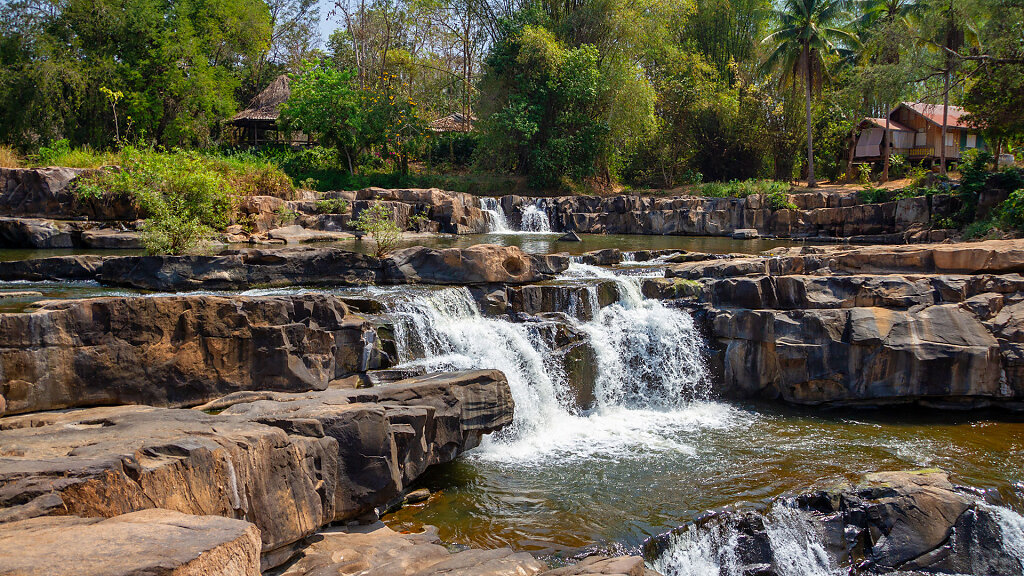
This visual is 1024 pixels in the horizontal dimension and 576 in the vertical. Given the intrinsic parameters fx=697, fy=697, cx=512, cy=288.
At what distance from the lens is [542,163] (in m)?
26.7

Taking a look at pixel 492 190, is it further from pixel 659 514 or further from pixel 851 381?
pixel 659 514

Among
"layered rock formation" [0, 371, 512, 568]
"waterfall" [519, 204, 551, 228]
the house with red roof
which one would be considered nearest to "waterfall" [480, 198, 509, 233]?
"waterfall" [519, 204, 551, 228]

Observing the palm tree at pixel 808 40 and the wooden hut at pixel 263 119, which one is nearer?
the palm tree at pixel 808 40

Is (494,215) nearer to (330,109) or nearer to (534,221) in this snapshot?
(534,221)

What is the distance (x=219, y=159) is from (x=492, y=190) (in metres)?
10.2

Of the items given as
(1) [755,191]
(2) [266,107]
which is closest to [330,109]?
(2) [266,107]

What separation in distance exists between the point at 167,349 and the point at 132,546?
15.8 feet

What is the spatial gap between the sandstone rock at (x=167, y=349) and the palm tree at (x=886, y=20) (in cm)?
2228

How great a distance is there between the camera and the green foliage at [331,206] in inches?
771

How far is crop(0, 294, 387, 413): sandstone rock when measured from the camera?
716 centimetres

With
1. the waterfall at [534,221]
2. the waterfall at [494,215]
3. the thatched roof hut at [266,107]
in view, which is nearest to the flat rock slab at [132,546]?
the waterfall at [494,215]

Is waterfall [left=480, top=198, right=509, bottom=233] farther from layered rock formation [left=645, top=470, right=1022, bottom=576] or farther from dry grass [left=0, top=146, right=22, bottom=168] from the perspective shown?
layered rock formation [left=645, top=470, right=1022, bottom=576]

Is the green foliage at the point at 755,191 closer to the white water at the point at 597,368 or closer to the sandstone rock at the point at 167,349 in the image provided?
the white water at the point at 597,368

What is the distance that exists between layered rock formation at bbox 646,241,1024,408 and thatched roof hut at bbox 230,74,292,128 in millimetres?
23942
